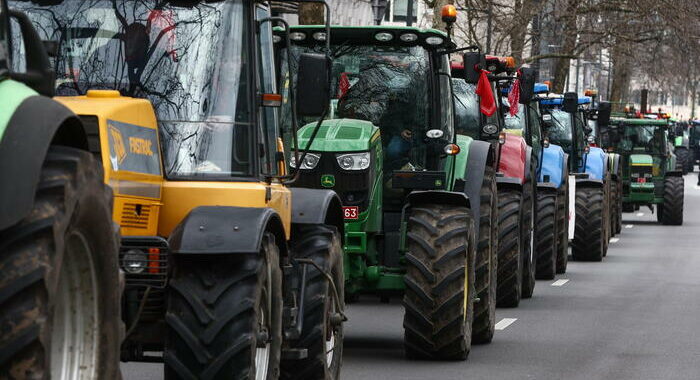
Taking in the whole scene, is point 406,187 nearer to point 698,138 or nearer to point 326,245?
point 326,245

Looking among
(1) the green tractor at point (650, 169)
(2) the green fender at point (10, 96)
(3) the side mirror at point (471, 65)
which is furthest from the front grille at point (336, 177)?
(1) the green tractor at point (650, 169)

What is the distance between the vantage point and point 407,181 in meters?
13.5

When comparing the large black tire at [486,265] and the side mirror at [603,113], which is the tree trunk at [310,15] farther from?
the large black tire at [486,265]

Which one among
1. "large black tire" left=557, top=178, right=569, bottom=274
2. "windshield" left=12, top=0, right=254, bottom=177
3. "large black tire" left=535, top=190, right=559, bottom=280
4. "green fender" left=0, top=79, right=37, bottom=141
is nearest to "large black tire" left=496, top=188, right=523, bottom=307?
"large black tire" left=535, top=190, right=559, bottom=280

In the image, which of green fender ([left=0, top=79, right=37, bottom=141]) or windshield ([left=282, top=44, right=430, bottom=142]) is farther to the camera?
windshield ([left=282, top=44, right=430, bottom=142])

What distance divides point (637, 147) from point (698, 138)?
60423mm

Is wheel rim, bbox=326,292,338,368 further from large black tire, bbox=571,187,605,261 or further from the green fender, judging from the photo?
large black tire, bbox=571,187,605,261

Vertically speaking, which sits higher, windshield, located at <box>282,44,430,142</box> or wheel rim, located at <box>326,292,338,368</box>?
windshield, located at <box>282,44,430,142</box>

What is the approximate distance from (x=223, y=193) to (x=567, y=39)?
4105cm

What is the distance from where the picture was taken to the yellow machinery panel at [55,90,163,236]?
25.3 ft

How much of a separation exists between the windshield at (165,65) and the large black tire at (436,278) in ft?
13.6

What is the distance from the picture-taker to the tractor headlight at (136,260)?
7.88 metres

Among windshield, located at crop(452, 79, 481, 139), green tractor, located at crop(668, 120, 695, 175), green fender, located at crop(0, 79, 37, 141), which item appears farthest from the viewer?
green tractor, located at crop(668, 120, 695, 175)

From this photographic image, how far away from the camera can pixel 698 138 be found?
9875 cm
